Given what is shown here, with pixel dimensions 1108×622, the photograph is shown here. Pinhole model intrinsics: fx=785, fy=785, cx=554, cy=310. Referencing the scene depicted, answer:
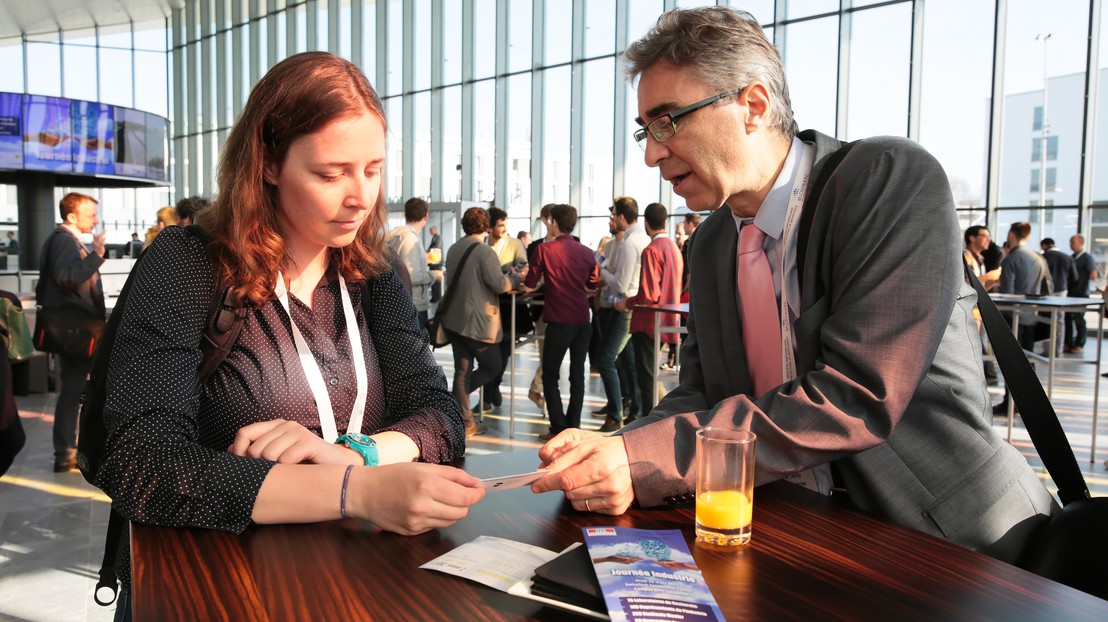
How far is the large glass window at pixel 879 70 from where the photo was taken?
891 centimetres

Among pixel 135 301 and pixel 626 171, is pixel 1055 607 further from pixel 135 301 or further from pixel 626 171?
pixel 626 171

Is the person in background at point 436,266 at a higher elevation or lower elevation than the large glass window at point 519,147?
lower

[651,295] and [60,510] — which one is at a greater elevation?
[651,295]

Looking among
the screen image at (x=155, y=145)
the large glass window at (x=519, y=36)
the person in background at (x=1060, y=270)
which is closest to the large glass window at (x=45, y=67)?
the screen image at (x=155, y=145)

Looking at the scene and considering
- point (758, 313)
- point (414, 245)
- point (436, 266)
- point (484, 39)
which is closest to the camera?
point (758, 313)

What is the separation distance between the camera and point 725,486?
96cm

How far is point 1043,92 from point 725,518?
32.1 feet

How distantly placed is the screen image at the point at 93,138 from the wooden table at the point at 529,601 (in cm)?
1228

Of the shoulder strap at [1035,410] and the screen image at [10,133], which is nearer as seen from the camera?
the shoulder strap at [1035,410]

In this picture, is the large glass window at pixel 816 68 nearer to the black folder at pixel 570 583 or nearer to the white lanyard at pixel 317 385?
the white lanyard at pixel 317 385

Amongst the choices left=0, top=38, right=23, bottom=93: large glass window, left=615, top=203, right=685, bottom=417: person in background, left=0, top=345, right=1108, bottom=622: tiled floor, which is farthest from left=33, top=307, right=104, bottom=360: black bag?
left=0, top=38, right=23, bottom=93: large glass window

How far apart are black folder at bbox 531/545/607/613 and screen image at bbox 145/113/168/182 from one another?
13.2 metres

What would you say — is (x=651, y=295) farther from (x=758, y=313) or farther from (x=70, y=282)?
(x=758, y=313)

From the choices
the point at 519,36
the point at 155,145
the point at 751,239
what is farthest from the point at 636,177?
the point at 751,239
